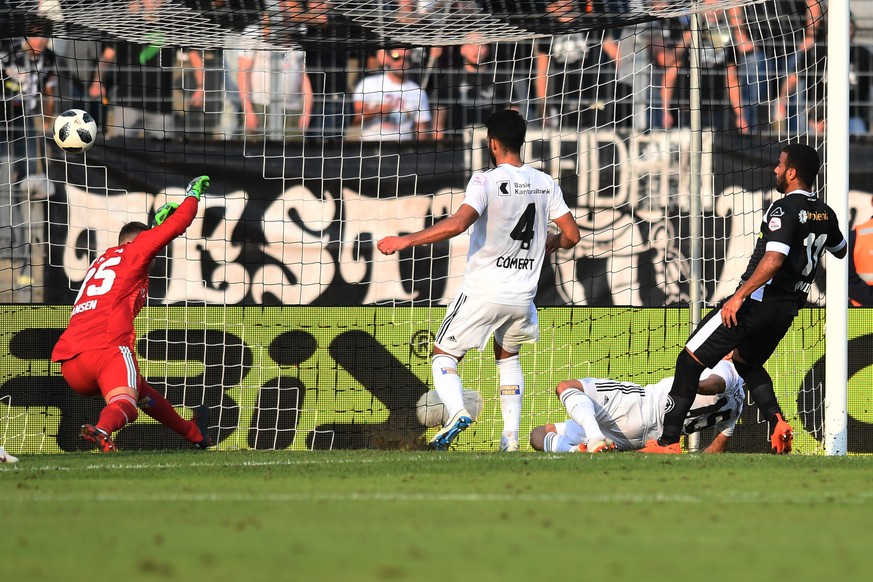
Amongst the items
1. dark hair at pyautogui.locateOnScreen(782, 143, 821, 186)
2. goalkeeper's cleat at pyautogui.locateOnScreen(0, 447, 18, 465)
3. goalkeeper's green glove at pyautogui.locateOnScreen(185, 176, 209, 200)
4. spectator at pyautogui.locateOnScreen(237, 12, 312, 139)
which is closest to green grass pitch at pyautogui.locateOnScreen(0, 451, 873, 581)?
goalkeeper's cleat at pyautogui.locateOnScreen(0, 447, 18, 465)

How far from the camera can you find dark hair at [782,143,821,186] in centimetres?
738

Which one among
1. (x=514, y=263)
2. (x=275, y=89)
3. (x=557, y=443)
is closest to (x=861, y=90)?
(x=275, y=89)

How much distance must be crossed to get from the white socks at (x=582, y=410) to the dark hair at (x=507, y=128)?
1567 mm

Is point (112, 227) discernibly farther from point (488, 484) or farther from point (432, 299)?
point (488, 484)

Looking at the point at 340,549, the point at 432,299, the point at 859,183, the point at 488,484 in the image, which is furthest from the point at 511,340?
the point at 859,183

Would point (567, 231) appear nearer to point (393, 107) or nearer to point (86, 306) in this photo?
point (86, 306)

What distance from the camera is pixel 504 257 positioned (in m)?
7.40

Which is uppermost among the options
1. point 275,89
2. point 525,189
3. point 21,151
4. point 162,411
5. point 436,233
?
point 275,89

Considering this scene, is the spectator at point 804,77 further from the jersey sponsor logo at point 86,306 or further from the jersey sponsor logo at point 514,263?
the jersey sponsor logo at point 86,306

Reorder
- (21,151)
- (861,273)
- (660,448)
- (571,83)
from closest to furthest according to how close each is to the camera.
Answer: (660,448)
(861,273)
(21,151)
(571,83)

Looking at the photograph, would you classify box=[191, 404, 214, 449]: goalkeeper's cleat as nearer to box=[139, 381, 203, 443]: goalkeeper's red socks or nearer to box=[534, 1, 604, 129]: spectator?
box=[139, 381, 203, 443]: goalkeeper's red socks

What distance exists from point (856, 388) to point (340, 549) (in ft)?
24.8

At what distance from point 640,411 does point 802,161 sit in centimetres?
196

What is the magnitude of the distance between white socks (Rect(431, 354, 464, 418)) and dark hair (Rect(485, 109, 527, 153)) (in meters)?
1.32
